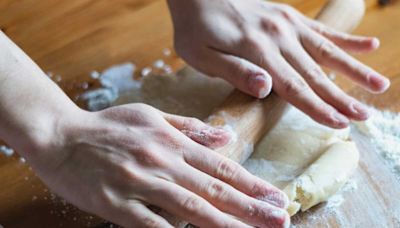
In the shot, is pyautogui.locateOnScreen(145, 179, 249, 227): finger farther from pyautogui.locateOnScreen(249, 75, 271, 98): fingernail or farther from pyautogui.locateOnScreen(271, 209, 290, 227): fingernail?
pyautogui.locateOnScreen(249, 75, 271, 98): fingernail

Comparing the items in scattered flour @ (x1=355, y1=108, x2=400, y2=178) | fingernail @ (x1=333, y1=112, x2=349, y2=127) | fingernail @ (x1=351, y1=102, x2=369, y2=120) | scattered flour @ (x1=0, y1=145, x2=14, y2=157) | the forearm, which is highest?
the forearm

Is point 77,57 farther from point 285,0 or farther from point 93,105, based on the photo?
point 285,0

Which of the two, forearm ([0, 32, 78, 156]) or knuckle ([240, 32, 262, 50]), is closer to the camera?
forearm ([0, 32, 78, 156])

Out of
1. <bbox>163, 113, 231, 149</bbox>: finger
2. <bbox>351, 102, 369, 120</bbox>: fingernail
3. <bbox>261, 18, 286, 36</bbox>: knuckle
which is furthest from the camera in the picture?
<bbox>261, 18, 286, 36</bbox>: knuckle

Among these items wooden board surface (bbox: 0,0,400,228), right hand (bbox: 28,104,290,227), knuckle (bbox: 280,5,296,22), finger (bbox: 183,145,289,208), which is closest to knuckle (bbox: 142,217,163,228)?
right hand (bbox: 28,104,290,227)

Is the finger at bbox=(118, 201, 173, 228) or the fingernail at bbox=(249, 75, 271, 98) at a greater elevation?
the fingernail at bbox=(249, 75, 271, 98)

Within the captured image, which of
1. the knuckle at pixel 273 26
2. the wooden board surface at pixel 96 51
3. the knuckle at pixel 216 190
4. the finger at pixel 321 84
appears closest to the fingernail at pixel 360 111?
the finger at pixel 321 84

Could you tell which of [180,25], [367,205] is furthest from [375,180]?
[180,25]

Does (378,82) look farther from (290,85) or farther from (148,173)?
(148,173)

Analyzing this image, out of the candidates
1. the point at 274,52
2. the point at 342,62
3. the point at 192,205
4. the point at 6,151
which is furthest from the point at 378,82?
the point at 6,151
